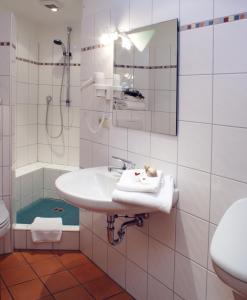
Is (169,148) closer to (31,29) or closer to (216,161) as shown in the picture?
(216,161)

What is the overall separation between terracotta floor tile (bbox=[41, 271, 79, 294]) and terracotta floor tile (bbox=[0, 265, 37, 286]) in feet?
0.37

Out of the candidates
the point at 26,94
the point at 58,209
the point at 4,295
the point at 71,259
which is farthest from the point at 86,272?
the point at 26,94

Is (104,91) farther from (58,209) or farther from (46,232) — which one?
(58,209)

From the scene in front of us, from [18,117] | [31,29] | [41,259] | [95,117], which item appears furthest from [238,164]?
[31,29]

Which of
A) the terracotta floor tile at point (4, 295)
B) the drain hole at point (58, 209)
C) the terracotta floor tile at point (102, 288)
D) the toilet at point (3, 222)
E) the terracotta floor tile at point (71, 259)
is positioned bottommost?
the terracotta floor tile at point (102, 288)

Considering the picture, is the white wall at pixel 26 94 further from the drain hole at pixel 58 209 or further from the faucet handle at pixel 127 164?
the faucet handle at pixel 127 164

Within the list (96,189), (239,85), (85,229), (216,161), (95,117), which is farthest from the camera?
(85,229)

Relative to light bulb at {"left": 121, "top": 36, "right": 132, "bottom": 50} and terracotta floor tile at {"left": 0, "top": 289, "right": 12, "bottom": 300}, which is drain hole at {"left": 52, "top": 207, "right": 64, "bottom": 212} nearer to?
terracotta floor tile at {"left": 0, "top": 289, "right": 12, "bottom": 300}

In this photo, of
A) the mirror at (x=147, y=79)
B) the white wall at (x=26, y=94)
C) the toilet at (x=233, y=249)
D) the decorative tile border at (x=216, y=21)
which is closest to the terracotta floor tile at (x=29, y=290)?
the mirror at (x=147, y=79)

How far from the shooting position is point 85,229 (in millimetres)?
2402

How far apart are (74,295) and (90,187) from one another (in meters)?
0.71

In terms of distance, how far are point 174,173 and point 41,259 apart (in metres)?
1.35

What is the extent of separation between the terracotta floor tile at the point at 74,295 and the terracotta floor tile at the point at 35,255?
0.47 metres

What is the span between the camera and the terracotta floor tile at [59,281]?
1.99 metres
